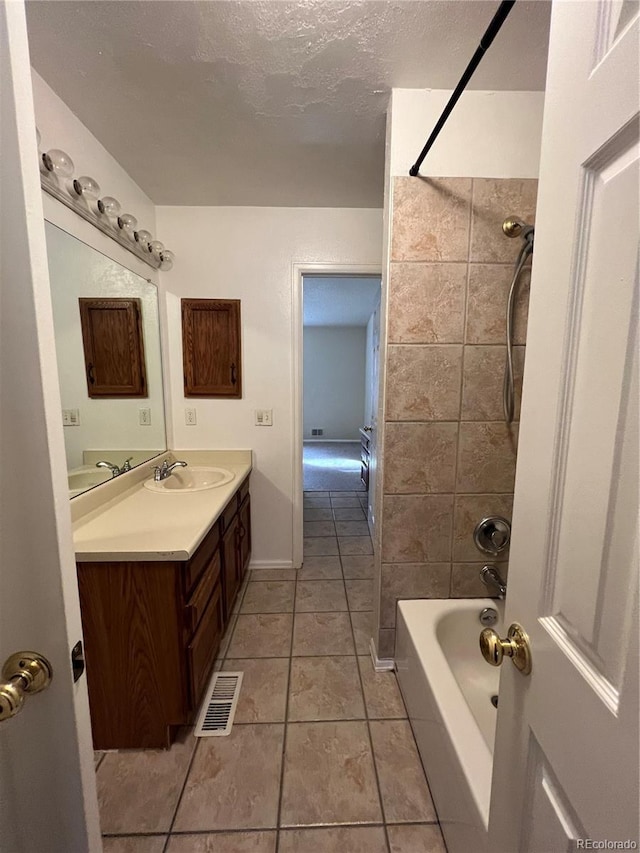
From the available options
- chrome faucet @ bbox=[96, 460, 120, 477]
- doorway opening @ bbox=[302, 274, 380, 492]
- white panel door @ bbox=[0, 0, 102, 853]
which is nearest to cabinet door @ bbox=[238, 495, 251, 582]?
chrome faucet @ bbox=[96, 460, 120, 477]

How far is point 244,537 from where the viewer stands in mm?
2301

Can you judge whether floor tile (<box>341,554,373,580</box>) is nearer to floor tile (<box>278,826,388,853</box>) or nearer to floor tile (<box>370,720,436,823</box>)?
floor tile (<box>370,720,436,823</box>)

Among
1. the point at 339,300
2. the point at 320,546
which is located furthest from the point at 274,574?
the point at 339,300

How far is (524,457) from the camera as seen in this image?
0.58 metres

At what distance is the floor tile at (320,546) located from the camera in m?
2.81

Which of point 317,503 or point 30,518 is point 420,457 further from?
point 317,503

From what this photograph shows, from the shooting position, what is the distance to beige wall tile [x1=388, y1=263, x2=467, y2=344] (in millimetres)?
1408

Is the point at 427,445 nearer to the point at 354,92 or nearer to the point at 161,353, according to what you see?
the point at 354,92

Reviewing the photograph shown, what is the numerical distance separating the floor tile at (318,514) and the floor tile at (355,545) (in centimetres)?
45

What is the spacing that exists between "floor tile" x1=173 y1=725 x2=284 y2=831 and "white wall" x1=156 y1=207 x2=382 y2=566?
1.41 metres

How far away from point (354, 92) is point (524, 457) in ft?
5.04

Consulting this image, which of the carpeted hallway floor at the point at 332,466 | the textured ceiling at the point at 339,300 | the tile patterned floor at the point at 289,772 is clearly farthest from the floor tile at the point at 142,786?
the textured ceiling at the point at 339,300

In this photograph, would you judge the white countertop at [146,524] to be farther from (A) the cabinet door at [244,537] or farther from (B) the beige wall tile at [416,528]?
(B) the beige wall tile at [416,528]

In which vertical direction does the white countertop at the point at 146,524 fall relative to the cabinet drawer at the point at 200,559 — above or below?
above
